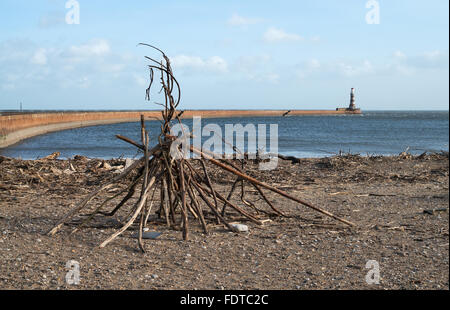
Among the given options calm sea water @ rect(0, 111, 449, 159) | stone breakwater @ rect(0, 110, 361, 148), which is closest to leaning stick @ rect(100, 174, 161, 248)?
calm sea water @ rect(0, 111, 449, 159)

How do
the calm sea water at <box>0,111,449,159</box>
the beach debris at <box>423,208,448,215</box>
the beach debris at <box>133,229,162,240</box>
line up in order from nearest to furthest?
the beach debris at <box>133,229,162,240</box> → the beach debris at <box>423,208,448,215</box> → the calm sea water at <box>0,111,449,159</box>

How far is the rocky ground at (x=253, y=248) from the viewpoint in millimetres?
3980

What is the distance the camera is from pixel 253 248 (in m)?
4.86

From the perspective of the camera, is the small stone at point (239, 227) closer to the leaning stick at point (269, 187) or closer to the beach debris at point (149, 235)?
the leaning stick at point (269, 187)

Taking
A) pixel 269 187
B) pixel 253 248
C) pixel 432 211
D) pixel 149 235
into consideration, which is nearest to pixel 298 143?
pixel 432 211

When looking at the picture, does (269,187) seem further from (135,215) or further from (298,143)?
(298,143)

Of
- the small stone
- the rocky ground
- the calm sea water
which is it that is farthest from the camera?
the calm sea water

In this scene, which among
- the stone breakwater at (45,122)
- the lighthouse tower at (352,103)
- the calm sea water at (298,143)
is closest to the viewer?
the calm sea water at (298,143)

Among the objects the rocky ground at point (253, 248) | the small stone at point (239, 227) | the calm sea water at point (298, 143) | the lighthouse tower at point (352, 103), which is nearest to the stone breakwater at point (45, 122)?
the calm sea water at point (298, 143)

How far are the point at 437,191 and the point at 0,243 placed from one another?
6613 millimetres

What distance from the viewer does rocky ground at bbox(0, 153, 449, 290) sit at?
3.98m

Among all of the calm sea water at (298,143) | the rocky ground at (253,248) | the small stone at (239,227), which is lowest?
the calm sea water at (298,143)

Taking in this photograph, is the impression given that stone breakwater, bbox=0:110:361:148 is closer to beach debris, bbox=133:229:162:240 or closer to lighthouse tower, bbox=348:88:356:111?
beach debris, bbox=133:229:162:240
